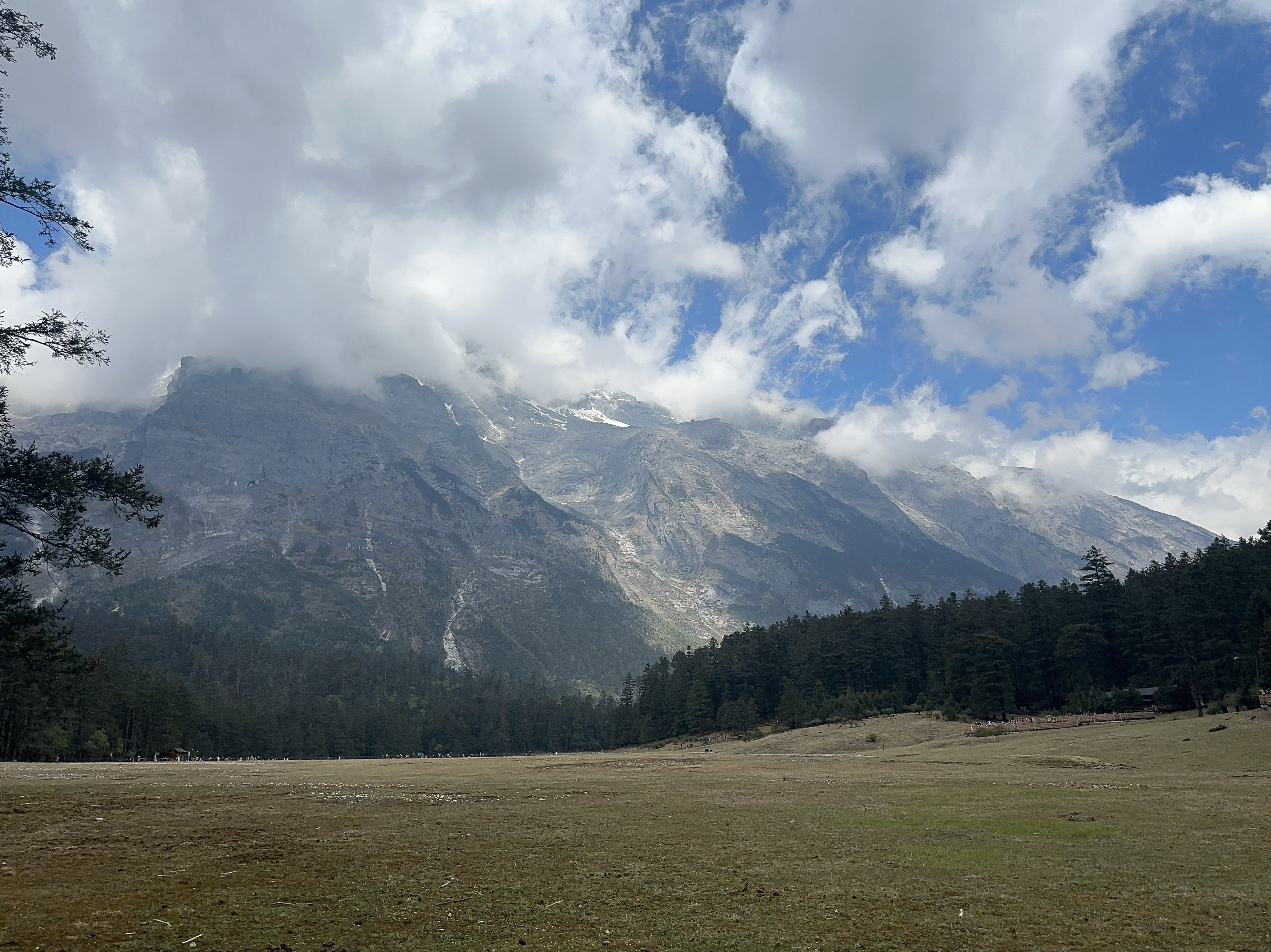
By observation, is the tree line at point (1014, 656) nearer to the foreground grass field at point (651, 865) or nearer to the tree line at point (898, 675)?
the tree line at point (898, 675)

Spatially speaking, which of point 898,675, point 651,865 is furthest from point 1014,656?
point 651,865

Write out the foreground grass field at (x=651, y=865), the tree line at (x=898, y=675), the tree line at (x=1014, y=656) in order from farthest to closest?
the tree line at (x=898, y=675) < the tree line at (x=1014, y=656) < the foreground grass field at (x=651, y=865)

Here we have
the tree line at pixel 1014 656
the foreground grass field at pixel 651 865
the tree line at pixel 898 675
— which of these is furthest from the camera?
the tree line at pixel 898 675

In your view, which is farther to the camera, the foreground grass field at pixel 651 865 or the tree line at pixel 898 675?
the tree line at pixel 898 675

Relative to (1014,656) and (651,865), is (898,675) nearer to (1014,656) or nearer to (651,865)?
(1014,656)

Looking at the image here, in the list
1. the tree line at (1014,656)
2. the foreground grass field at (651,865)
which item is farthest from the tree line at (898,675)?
the foreground grass field at (651,865)

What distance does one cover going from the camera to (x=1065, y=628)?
299 ft

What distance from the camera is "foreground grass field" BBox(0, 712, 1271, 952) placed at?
12.7 meters

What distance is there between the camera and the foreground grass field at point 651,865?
12727 millimetres

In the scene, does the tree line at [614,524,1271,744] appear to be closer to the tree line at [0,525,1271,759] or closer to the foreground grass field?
the tree line at [0,525,1271,759]

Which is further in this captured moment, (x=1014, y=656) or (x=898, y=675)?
(x=898, y=675)

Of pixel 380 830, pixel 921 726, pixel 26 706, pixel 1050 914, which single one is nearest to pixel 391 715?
pixel 26 706

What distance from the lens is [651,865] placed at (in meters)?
18.1

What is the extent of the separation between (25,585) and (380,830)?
49.3 feet
